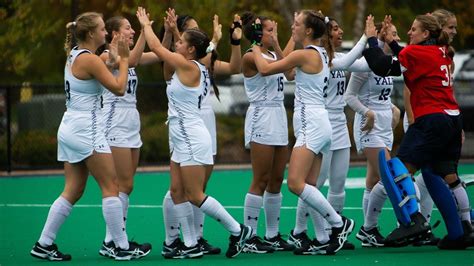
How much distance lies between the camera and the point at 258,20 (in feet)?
37.7

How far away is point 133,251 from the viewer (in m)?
11.2

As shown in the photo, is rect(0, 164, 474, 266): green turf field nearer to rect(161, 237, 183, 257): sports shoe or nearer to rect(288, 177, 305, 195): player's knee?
rect(161, 237, 183, 257): sports shoe

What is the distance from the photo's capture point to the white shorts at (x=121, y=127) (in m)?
11.7

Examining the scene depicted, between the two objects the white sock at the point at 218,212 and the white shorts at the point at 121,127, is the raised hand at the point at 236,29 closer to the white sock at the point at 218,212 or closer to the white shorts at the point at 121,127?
the white shorts at the point at 121,127

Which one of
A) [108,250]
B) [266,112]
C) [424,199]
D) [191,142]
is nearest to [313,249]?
[266,112]

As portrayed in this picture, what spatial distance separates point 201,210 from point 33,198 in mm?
6435

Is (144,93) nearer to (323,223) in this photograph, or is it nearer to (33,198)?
(33,198)

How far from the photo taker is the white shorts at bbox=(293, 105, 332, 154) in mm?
11133

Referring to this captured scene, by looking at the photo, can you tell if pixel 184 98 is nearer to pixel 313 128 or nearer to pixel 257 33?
pixel 257 33

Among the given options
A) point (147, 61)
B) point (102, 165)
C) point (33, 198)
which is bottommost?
point (33, 198)

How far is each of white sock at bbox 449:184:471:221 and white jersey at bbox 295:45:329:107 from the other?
1.62m

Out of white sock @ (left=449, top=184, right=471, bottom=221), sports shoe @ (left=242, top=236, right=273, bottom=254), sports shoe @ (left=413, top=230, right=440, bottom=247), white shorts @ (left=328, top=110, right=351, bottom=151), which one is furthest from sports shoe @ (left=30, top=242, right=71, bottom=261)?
white sock @ (left=449, top=184, right=471, bottom=221)

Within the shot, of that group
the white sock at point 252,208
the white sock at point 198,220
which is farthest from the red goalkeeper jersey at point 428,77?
the white sock at point 198,220

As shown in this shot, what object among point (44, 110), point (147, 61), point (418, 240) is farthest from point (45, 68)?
point (418, 240)
